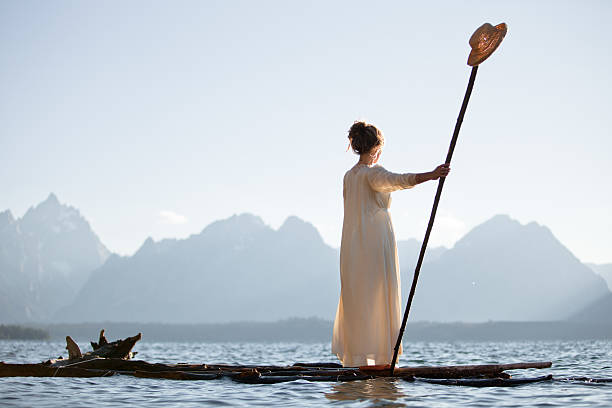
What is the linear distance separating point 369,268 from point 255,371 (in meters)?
1.79

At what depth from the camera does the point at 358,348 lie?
7.37m

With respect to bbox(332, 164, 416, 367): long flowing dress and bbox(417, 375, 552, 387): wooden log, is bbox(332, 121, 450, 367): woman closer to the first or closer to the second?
bbox(332, 164, 416, 367): long flowing dress

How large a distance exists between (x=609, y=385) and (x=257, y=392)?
12.3 feet

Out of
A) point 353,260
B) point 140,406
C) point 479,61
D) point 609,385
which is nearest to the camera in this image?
point 140,406

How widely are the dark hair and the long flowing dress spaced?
0.76 ft

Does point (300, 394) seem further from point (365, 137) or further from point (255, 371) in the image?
point (365, 137)

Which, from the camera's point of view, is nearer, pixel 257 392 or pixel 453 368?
pixel 257 392

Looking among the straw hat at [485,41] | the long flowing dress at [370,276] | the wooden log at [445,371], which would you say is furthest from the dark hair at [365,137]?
the wooden log at [445,371]

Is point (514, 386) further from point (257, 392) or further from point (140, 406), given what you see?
point (140, 406)

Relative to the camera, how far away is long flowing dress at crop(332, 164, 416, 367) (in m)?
7.33

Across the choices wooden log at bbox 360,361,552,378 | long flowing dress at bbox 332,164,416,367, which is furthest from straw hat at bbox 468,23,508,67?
wooden log at bbox 360,361,552,378

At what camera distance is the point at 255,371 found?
755 centimetres

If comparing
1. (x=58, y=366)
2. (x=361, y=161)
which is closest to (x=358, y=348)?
(x=361, y=161)

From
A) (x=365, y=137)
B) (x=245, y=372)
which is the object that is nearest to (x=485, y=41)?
(x=365, y=137)
